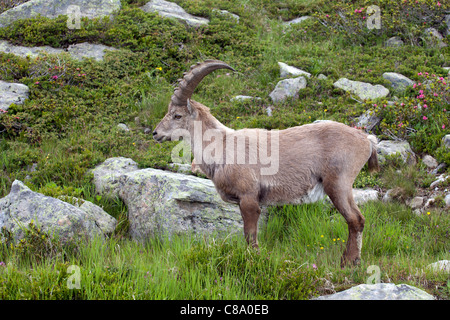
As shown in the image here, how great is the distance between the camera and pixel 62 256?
618 centimetres

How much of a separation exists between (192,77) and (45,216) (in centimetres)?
306

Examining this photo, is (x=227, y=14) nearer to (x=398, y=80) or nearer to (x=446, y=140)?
(x=398, y=80)

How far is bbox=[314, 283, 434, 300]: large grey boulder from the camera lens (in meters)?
4.75

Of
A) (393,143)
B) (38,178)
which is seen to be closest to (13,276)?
(38,178)

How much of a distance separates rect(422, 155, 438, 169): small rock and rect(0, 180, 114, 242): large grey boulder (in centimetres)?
659

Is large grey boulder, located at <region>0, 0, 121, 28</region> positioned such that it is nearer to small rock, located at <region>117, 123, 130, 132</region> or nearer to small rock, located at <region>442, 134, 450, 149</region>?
small rock, located at <region>117, 123, 130, 132</region>

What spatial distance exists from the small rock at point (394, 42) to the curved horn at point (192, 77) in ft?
27.4

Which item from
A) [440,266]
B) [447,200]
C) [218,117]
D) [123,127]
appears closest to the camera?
[440,266]

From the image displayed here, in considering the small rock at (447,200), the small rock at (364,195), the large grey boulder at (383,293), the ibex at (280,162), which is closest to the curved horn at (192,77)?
the ibex at (280,162)

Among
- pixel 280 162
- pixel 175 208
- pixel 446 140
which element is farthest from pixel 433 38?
pixel 175 208

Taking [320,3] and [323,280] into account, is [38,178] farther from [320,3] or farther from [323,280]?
[320,3]

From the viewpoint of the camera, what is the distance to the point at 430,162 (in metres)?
9.38

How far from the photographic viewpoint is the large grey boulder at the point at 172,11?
1441cm

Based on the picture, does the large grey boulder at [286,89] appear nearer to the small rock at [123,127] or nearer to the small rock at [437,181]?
the small rock at [123,127]
